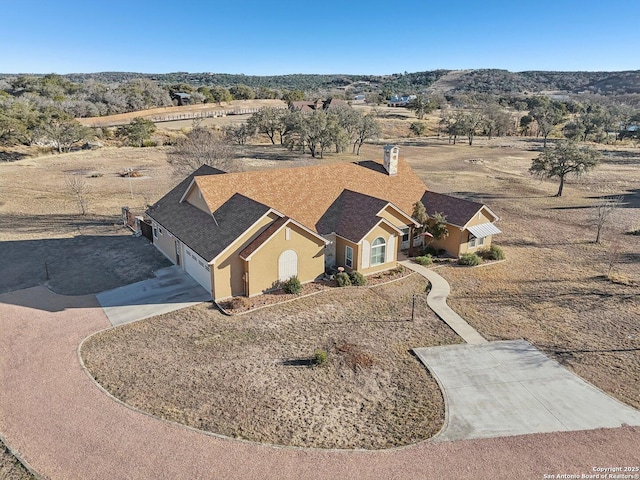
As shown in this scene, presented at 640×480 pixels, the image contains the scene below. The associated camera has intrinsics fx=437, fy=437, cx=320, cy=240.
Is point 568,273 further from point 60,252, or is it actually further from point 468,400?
point 60,252

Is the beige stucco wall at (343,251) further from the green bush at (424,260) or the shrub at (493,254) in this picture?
the shrub at (493,254)

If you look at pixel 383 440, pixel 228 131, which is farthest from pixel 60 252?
pixel 228 131

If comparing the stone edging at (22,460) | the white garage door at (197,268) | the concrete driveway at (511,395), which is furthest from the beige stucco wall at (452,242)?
the stone edging at (22,460)

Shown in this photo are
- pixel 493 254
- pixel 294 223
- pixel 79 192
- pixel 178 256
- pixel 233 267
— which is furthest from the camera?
pixel 79 192

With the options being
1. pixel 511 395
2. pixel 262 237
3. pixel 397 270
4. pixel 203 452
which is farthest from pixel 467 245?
pixel 203 452

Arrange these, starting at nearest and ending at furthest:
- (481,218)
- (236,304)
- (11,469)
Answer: (11,469)
(236,304)
(481,218)

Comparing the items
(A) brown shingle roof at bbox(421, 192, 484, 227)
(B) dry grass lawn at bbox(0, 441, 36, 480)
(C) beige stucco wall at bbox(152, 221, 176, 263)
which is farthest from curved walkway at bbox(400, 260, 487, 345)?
(B) dry grass lawn at bbox(0, 441, 36, 480)

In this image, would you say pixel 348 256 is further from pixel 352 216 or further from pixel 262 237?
pixel 262 237
